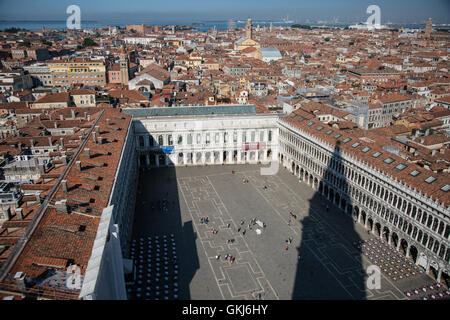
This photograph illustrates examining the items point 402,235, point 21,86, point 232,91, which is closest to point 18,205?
Answer: point 402,235

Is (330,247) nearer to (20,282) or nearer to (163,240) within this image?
(163,240)

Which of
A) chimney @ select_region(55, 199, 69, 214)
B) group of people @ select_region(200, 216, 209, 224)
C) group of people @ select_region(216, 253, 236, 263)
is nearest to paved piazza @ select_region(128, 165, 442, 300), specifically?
group of people @ select_region(216, 253, 236, 263)

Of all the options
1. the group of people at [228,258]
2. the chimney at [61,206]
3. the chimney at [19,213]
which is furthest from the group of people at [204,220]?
the chimney at [19,213]

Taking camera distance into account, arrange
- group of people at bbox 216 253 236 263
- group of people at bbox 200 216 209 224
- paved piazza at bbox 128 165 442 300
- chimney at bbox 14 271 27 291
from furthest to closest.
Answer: group of people at bbox 200 216 209 224 < group of people at bbox 216 253 236 263 < paved piazza at bbox 128 165 442 300 < chimney at bbox 14 271 27 291

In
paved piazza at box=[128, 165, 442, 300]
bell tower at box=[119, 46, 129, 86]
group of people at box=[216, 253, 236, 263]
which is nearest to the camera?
paved piazza at box=[128, 165, 442, 300]

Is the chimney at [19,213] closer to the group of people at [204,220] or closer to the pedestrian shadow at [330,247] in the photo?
the group of people at [204,220]

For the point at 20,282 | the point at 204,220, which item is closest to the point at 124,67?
the point at 204,220

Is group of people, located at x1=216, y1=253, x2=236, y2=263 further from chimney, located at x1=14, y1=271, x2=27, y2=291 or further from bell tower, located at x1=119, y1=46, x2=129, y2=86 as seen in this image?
bell tower, located at x1=119, y1=46, x2=129, y2=86

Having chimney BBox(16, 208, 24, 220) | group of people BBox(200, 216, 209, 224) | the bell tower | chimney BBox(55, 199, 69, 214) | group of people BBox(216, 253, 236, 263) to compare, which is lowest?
group of people BBox(216, 253, 236, 263)
